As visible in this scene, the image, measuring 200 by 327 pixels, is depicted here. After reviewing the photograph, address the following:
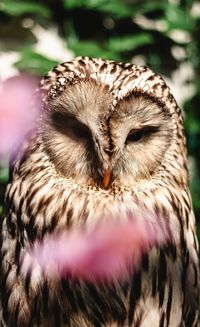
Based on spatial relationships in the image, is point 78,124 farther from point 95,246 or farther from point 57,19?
point 57,19

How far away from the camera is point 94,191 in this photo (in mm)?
1524

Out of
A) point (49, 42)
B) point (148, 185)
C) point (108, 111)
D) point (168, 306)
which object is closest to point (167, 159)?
point (148, 185)

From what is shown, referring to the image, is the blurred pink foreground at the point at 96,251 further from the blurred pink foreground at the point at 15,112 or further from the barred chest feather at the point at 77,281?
the blurred pink foreground at the point at 15,112

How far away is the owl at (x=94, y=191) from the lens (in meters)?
1.48

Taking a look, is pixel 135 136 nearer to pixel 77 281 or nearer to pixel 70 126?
pixel 70 126

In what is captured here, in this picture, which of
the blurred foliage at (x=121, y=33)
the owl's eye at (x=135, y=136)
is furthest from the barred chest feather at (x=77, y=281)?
the blurred foliage at (x=121, y=33)

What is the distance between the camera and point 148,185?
1.57 metres

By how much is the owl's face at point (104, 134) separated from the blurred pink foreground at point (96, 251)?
98 mm

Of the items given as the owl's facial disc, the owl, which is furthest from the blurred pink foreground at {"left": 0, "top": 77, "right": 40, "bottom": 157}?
the owl's facial disc

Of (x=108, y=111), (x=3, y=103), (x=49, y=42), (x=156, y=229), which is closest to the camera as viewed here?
(x=108, y=111)

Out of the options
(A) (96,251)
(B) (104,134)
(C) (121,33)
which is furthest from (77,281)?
(C) (121,33)

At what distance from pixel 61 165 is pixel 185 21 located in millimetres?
1041

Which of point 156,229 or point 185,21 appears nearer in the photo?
point 156,229

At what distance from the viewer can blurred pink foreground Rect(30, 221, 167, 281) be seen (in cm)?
152
